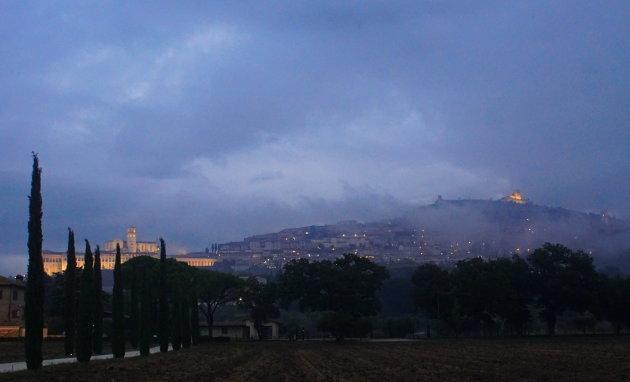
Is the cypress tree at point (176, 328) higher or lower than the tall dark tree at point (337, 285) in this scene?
lower

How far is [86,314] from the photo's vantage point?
117ft

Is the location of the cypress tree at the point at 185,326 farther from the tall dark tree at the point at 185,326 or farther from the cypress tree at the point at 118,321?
the cypress tree at the point at 118,321

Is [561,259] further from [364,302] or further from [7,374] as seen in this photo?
[7,374]

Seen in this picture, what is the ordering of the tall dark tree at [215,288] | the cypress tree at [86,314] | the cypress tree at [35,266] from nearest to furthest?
the cypress tree at [35,266] < the cypress tree at [86,314] < the tall dark tree at [215,288]

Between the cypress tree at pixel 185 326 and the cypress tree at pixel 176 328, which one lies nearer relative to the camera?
the cypress tree at pixel 176 328

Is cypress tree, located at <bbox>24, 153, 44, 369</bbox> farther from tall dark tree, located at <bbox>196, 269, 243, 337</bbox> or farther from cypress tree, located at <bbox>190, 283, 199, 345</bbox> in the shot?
tall dark tree, located at <bbox>196, 269, 243, 337</bbox>

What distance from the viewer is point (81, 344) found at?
33719 millimetres

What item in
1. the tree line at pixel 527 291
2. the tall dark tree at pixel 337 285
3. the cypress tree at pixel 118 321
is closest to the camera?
the cypress tree at pixel 118 321

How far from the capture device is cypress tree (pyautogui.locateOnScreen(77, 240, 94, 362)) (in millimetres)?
33750

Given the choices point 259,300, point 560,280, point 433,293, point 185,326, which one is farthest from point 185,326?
point 560,280

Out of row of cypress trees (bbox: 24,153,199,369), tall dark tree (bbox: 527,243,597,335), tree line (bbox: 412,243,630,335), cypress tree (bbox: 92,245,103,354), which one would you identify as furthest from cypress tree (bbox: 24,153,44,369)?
tall dark tree (bbox: 527,243,597,335)

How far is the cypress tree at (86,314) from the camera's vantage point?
3375 cm

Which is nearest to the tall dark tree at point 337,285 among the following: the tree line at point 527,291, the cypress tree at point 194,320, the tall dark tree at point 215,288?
the tall dark tree at point 215,288

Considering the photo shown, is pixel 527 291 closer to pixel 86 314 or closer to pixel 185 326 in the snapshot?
pixel 185 326
